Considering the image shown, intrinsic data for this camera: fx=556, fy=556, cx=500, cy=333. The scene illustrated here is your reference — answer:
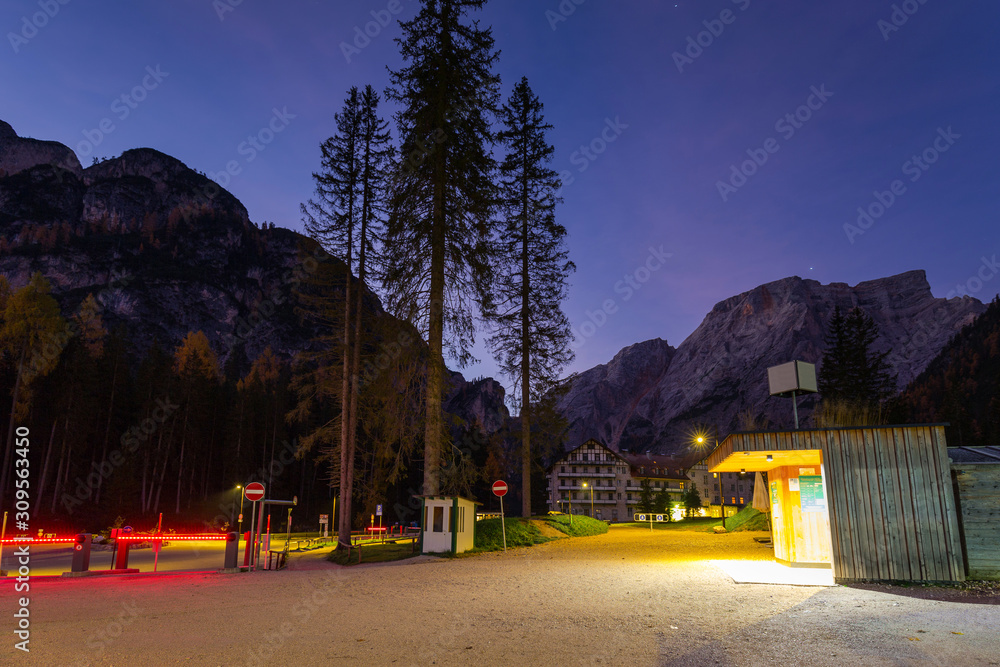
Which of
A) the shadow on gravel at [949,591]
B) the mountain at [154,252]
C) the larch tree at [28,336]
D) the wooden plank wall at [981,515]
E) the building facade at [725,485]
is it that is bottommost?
the building facade at [725,485]

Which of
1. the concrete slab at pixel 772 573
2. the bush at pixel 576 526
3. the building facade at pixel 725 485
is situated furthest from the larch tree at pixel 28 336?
the building facade at pixel 725 485

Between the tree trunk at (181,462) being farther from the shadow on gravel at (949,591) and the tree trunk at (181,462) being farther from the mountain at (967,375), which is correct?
the mountain at (967,375)

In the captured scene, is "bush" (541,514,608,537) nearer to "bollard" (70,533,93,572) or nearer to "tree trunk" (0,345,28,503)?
"bollard" (70,533,93,572)

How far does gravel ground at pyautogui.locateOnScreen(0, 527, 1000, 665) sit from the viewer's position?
20.2 ft

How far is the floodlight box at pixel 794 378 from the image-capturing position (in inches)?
589

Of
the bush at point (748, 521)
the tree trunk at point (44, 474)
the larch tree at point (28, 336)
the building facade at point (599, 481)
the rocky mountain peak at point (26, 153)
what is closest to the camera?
the bush at point (748, 521)

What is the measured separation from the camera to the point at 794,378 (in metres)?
15.1

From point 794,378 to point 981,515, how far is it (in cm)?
488

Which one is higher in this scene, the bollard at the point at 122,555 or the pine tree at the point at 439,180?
the pine tree at the point at 439,180

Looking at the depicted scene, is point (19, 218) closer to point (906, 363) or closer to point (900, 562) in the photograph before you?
point (900, 562)

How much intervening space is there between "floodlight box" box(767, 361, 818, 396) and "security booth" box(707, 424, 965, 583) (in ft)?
9.11

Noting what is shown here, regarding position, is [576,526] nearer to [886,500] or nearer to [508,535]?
[508,535]

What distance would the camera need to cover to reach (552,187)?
30297 mm

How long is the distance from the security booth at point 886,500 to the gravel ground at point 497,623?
1.27 meters
